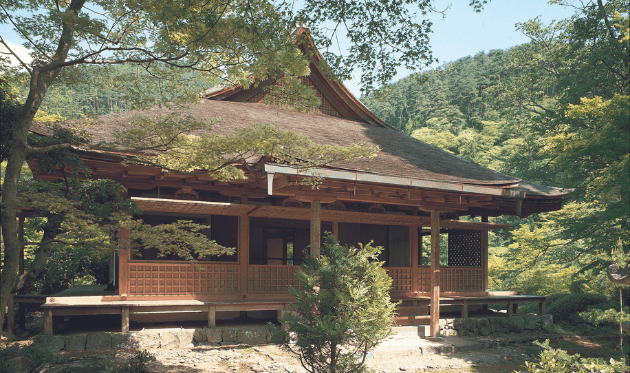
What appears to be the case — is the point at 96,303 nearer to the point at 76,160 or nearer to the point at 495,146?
the point at 76,160

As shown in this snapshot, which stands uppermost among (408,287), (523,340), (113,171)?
(113,171)

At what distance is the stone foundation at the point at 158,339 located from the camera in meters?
8.52

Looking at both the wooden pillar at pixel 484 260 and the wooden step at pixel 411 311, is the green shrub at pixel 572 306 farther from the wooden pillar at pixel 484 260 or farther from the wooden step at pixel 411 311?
the wooden step at pixel 411 311

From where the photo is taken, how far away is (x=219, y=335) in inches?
377

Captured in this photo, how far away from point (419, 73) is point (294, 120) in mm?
6442

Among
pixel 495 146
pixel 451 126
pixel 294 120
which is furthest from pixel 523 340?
pixel 451 126

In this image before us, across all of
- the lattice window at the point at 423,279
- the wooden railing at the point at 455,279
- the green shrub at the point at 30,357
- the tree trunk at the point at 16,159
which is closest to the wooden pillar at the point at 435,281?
the wooden railing at the point at 455,279

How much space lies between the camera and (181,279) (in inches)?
402

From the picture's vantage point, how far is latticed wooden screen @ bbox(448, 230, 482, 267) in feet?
47.6

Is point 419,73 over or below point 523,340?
over

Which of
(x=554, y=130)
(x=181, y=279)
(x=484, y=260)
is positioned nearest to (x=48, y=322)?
(x=181, y=279)

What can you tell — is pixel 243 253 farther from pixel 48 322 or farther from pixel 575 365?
pixel 575 365

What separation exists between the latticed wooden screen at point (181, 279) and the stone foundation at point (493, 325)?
5.23m

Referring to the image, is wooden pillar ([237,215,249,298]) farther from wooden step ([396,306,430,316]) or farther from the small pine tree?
the small pine tree
